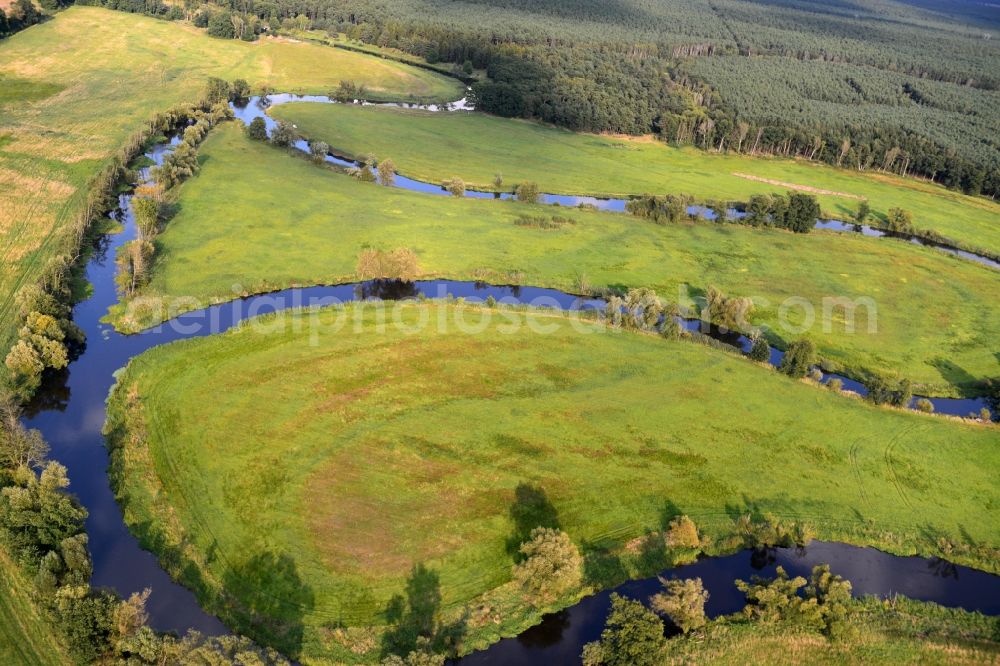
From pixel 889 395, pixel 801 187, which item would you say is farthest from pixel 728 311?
pixel 801 187

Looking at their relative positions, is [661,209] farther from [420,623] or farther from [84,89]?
[84,89]

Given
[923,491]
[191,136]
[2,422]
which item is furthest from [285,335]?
[191,136]

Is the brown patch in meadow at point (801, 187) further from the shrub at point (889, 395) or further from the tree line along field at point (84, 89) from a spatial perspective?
the tree line along field at point (84, 89)

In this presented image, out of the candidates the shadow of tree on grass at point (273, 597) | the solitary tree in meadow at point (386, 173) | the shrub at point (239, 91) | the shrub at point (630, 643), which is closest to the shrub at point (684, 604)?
the shrub at point (630, 643)

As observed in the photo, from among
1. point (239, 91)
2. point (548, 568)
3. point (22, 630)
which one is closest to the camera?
point (22, 630)

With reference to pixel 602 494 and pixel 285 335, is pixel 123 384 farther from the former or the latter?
pixel 602 494

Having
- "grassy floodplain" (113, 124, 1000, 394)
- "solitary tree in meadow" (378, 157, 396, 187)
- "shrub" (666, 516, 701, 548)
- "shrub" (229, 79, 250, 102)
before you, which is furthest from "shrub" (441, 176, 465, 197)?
"shrub" (666, 516, 701, 548)

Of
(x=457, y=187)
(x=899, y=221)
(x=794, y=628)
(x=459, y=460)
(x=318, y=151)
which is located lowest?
(x=794, y=628)
